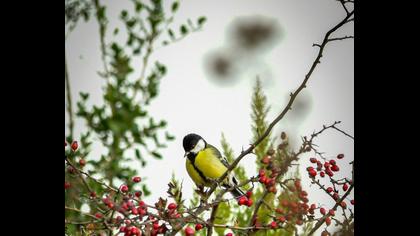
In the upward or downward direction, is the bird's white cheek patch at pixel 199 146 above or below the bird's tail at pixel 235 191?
above

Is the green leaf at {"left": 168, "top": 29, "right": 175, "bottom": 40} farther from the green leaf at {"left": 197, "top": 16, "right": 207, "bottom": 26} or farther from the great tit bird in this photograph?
the great tit bird

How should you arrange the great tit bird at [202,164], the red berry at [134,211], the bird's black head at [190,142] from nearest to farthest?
the red berry at [134,211] < the bird's black head at [190,142] < the great tit bird at [202,164]

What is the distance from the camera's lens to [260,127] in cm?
144

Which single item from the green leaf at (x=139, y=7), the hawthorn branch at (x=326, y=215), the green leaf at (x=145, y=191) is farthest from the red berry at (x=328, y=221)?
the green leaf at (x=139, y=7)

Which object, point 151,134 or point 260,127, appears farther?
point 260,127

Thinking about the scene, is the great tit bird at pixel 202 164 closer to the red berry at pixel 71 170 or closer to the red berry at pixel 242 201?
the red berry at pixel 242 201

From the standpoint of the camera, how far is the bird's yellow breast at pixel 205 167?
2277 millimetres

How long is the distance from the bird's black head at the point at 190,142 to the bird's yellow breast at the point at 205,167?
80 millimetres

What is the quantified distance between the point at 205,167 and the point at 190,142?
0.16 meters
